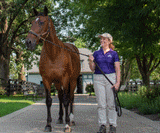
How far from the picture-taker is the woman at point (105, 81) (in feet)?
17.6

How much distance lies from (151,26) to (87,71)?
37.6 meters

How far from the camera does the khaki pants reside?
535 cm

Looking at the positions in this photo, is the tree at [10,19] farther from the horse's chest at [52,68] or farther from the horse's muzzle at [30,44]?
the horse's muzzle at [30,44]

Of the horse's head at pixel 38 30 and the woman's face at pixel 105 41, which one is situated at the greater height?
the horse's head at pixel 38 30

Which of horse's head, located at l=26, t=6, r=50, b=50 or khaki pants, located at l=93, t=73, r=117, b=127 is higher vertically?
horse's head, located at l=26, t=6, r=50, b=50

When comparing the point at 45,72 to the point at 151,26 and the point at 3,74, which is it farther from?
the point at 3,74

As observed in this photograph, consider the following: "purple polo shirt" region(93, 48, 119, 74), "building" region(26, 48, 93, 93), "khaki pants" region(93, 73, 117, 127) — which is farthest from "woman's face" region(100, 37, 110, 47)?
"building" region(26, 48, 93, 93)

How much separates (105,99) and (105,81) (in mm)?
383

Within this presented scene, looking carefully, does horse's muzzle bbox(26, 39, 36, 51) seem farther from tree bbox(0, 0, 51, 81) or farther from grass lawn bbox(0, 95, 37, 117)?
tree bbox(0, 0, 51, 81)

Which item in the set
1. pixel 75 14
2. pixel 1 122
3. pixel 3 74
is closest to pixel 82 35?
pixel 75 14

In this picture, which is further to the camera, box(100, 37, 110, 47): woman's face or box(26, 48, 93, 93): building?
box(26, 48, 93, 93): building

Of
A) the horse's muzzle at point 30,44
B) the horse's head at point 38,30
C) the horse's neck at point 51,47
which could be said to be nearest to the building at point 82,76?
the horse's neck at point 51,47

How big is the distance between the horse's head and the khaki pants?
1646mm

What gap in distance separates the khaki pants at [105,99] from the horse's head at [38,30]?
5.40 feet
